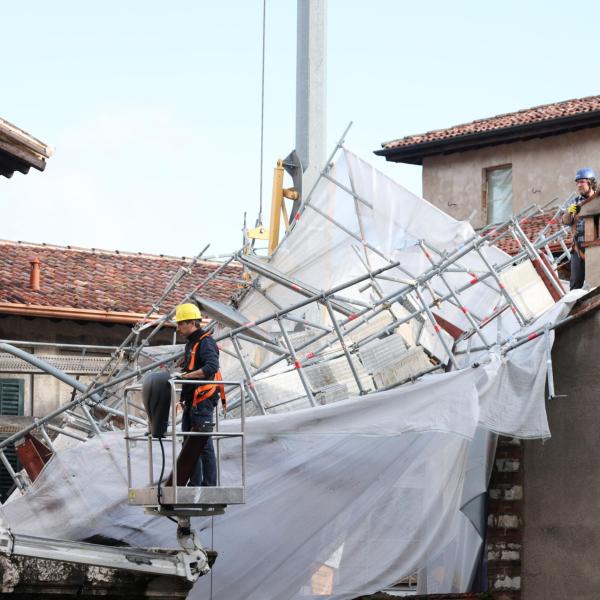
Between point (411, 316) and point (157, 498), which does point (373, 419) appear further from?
point (157, 498)

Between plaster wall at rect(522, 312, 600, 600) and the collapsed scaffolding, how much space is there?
1.58 ft

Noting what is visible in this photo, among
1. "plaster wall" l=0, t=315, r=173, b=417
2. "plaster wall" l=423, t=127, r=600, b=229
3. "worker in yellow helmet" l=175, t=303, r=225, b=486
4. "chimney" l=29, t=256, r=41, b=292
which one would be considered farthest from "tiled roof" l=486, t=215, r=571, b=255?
"worker in yellow helmet" l=175, t=303, r=225, b=486

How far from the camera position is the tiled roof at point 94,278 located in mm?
23078

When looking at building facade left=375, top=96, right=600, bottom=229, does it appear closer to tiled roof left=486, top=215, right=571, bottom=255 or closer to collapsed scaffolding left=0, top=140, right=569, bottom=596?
tiled roof left=486, top=215, right=571, bottom=255

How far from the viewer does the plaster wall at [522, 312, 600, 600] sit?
12.7 metres

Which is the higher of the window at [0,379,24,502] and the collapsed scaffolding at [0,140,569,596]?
the collapsed scaffolding at [0,140,569,596]

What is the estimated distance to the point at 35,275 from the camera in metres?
23.5

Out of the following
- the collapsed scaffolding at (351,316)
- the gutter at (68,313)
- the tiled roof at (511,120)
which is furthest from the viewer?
the tiled roof at (511,120)

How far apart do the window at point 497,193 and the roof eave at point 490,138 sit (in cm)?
59

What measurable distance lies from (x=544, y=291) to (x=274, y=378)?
294cm

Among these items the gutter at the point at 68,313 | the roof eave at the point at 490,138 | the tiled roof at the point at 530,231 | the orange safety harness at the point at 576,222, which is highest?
the roof eave at the point at 490,138

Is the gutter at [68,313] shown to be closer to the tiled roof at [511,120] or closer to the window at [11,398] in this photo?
the window at [11,398]

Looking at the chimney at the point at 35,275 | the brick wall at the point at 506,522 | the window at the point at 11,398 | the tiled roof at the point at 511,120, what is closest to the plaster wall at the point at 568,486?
the brick wall at the point at 506,522

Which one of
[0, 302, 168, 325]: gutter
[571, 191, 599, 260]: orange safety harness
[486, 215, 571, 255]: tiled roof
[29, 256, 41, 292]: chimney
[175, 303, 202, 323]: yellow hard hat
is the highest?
[486, 215, 571, 255]: tiled roof
